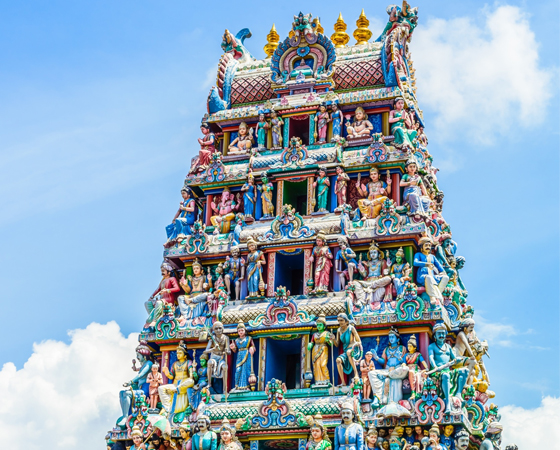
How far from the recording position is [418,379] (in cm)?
2769

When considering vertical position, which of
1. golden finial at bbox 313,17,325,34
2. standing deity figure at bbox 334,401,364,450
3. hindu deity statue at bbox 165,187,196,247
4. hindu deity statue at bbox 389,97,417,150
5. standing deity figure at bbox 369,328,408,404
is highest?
golden finial at bbox 313,17,325,34

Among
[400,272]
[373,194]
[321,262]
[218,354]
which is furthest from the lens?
[373,194]

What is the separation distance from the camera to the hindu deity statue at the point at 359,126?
107ft

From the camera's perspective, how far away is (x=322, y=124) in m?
32.9

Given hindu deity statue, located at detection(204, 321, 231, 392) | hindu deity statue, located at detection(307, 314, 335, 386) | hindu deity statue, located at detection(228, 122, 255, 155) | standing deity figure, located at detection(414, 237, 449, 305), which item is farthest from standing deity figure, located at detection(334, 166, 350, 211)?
hindu deity statue, located at detection(204, 321, 231, 392)

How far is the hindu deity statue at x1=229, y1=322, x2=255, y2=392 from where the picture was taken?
95.0 feet

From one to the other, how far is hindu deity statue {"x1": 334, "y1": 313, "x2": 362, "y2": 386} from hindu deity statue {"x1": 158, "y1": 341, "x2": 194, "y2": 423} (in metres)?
4.28

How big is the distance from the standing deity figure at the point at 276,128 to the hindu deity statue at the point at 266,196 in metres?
1.37

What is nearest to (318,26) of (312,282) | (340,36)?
(340,36)

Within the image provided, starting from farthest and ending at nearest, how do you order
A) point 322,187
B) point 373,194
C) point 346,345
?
point 322,187
point 373,194
point 346,345

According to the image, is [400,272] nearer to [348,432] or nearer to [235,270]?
[235,270]

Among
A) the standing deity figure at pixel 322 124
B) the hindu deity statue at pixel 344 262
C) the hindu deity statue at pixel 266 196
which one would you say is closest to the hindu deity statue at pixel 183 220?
the hindu deity statue at pixel 266 196

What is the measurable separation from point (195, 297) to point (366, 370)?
228 inches

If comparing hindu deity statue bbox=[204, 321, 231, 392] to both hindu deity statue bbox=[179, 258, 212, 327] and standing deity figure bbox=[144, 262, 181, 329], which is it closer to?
hindu deity statue bbox=[179, 258, 212, 327]
